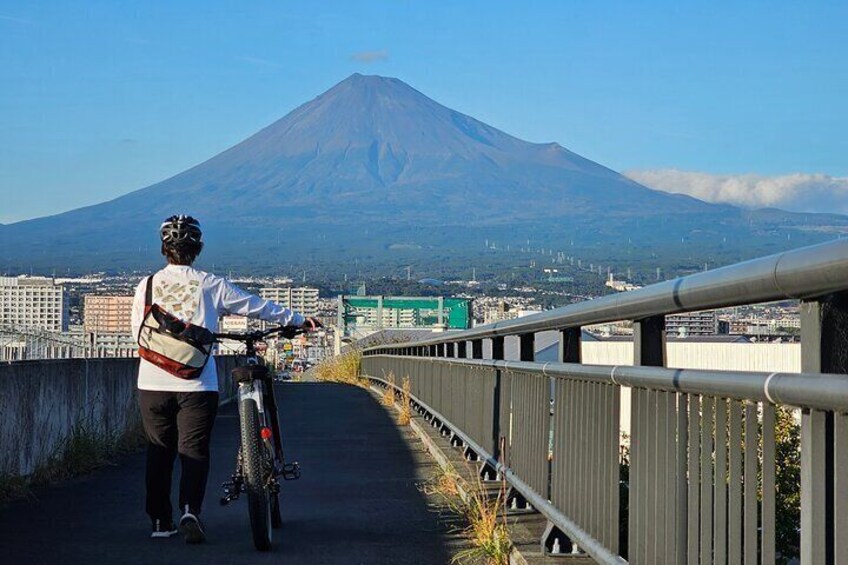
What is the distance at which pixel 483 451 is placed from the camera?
10898 millimetres

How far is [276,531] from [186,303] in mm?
1500

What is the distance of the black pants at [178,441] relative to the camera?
8625 millimetres

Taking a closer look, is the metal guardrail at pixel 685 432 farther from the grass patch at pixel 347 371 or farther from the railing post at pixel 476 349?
the grass patch at pixel 347 371

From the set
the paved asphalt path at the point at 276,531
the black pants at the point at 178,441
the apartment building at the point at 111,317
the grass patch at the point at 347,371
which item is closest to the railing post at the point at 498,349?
the paved asphalt path at the point at 276,531

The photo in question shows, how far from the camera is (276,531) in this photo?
30.3 feet

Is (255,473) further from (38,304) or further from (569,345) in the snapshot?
(38,304)

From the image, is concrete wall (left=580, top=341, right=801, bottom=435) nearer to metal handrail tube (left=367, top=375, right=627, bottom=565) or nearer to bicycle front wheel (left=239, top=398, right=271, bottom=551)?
metal handrail tube (left=367, top=375, right=627, bottom=565)

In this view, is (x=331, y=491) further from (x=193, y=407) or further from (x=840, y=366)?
(x=840, y=366)

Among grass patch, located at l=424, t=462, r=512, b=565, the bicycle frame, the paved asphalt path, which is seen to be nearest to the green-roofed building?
the paved asphalt path

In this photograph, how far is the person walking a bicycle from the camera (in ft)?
28.2

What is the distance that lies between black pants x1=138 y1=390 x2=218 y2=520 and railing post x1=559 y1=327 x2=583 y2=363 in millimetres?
2050

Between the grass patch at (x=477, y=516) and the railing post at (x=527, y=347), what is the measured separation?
2.57ft

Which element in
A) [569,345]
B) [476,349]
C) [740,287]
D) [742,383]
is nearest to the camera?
[742,383]

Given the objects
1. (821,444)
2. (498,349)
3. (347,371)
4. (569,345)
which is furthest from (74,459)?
(347,371)
